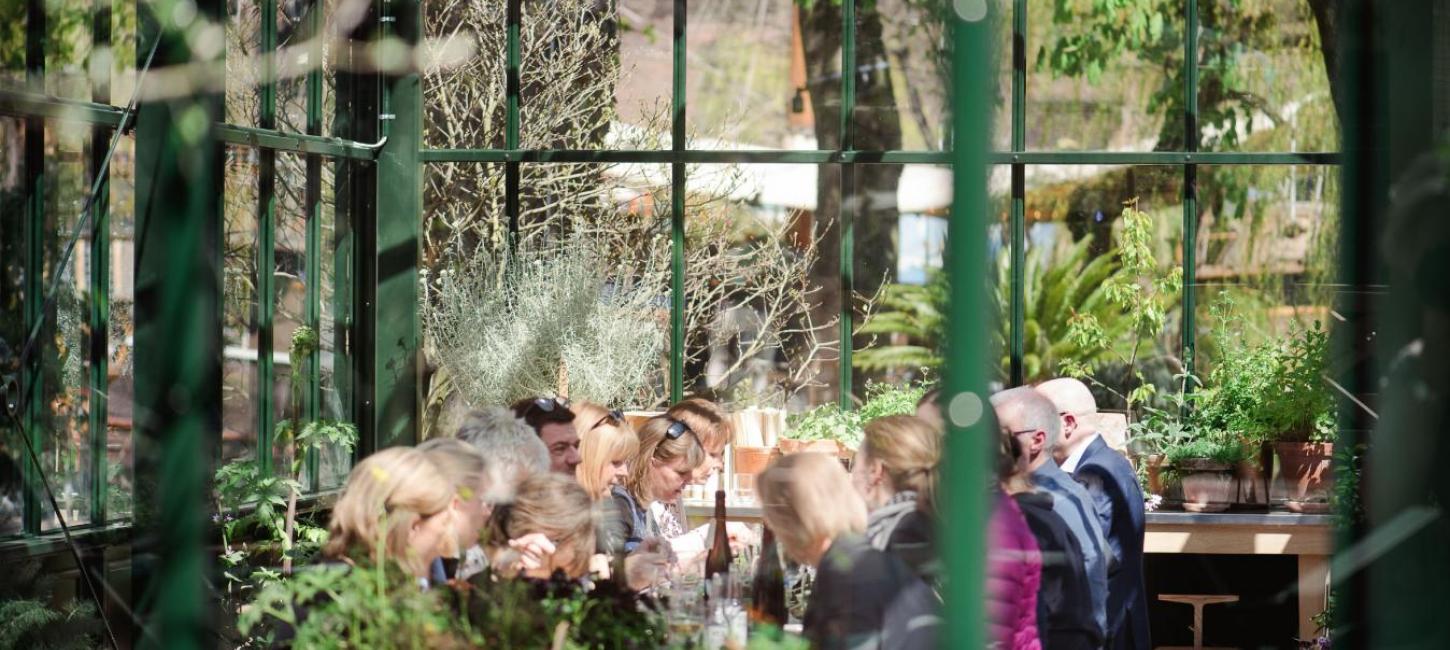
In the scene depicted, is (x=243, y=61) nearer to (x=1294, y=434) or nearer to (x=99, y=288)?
(x=99, y=288)

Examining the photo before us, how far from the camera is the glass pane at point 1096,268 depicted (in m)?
7.09

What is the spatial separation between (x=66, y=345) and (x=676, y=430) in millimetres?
2077

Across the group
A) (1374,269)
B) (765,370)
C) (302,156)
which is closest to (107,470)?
(302,156)

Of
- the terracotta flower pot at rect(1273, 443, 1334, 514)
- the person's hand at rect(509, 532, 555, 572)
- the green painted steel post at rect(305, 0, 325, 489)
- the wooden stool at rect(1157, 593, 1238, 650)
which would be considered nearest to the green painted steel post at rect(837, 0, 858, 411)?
the wooden stool at rect(1157, 593, 1238, 650)

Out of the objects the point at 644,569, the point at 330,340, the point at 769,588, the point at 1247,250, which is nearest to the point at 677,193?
the point at 330,340

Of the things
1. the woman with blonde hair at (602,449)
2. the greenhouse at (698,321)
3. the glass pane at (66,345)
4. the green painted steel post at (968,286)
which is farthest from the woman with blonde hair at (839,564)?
the glass pane at (66,345)

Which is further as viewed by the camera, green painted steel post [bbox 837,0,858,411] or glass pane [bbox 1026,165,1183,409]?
green painted steel post [bbox 837,0,858,411]

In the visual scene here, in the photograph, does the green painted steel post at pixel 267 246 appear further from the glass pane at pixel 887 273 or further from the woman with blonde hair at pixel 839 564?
the woman with blonde hair at pixel 839 564

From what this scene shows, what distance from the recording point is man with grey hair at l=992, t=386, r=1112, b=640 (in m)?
4.22

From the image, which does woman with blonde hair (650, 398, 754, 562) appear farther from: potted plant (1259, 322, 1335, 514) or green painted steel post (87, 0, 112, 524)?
potted plant (1259, 322, 1335, 514)

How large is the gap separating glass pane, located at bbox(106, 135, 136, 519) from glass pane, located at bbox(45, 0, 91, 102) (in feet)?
0.80

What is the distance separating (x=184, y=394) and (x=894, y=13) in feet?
15.1

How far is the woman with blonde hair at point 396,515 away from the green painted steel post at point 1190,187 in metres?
4.80

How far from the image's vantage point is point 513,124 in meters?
7.43
